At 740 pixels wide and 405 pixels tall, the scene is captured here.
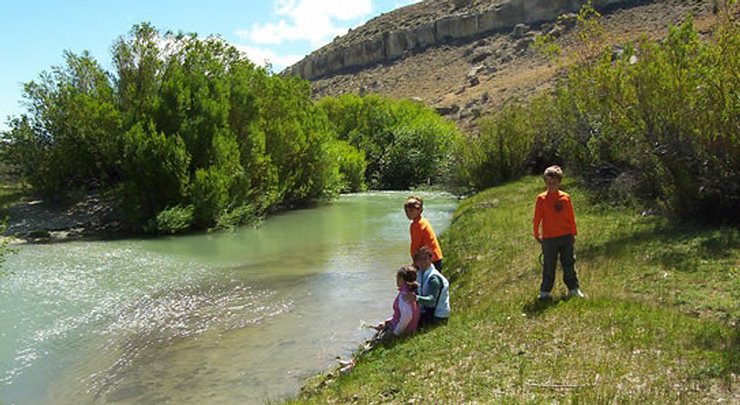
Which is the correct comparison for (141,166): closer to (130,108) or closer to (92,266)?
(130,108)

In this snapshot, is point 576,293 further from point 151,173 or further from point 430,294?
point 151,173

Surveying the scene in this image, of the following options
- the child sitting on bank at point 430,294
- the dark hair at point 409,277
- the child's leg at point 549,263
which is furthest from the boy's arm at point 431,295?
the child's leg at point 549,263

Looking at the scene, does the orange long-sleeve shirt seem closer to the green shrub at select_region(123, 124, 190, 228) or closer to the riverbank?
the green shrub at select_region(123, 124, 190, 228)

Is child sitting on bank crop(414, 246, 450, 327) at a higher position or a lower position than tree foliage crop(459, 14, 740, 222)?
lower

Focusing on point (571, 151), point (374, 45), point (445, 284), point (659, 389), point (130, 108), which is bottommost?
point (659, 389)

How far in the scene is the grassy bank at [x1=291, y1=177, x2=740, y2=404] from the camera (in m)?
6.12

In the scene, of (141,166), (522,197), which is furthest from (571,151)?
(141,166)

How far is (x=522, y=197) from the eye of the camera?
81.2 feet

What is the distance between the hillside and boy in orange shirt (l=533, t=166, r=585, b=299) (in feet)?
149

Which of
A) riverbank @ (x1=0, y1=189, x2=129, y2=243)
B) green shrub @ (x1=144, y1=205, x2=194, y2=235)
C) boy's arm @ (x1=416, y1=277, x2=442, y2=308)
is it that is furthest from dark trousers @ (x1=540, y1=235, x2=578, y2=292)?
riverbank @ (x1=0, y1=189, x2=129, y2=243)

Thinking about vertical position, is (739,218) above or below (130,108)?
below

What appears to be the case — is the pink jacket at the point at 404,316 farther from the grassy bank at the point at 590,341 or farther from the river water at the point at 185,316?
the river water at the point at 185,316

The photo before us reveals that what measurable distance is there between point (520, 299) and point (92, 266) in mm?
14164

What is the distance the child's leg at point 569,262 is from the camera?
9.08 metres
